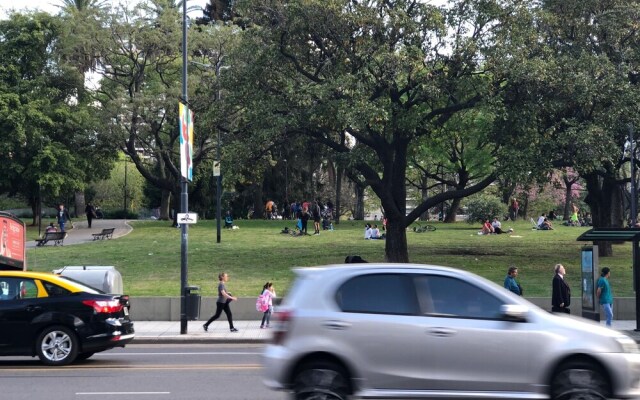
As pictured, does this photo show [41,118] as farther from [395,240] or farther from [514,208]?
[514,208]

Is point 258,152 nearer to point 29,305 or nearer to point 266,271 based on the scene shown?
point 266,271

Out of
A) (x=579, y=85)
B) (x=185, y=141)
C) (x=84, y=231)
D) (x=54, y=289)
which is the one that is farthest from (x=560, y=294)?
(x=84, y=231)

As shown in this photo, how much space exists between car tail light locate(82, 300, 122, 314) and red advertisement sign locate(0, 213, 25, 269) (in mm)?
6484

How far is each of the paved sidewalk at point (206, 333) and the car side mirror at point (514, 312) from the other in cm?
1005

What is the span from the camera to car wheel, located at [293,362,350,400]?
8.80 meters

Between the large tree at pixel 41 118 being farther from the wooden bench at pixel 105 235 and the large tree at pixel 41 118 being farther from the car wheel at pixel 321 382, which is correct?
the car wheel at pixel 321 382

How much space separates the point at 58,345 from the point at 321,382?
23.5ft

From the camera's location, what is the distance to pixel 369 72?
91.8 feet

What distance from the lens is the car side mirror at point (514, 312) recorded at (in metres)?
8.73

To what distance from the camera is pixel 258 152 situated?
30.3 m

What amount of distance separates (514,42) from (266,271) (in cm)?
1191

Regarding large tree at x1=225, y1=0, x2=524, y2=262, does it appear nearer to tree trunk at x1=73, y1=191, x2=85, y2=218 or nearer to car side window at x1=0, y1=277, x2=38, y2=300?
car side window at x1=0, y1=277, x2=38, y2=300

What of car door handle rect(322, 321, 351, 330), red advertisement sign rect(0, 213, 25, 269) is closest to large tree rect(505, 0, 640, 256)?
red advertisement sign rect(0, 213, 25, 269)

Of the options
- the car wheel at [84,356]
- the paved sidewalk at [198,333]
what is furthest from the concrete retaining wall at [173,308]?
the car wheel at [84,356]
